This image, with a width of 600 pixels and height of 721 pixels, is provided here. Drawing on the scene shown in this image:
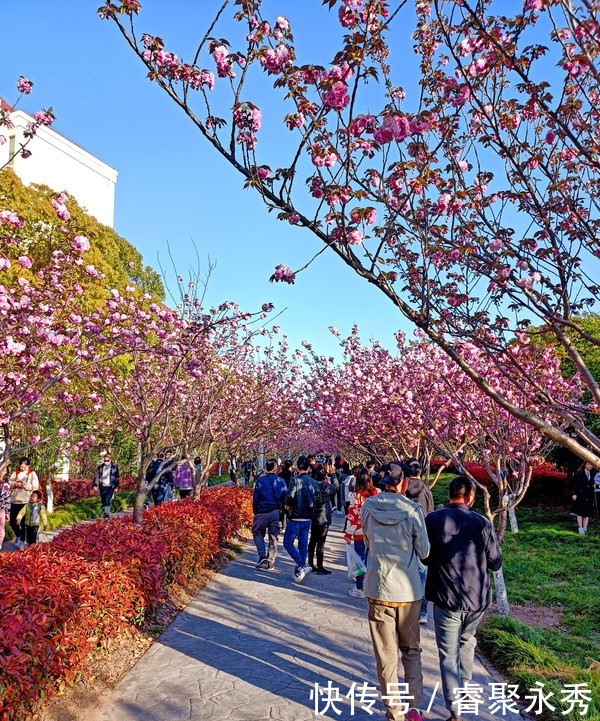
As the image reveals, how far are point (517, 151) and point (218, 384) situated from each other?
9619 mm

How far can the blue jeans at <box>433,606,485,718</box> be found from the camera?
451 centimetres

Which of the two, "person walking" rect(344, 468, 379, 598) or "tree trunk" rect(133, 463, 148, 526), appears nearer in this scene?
"person walking" rect(344, 468, 379, 598)

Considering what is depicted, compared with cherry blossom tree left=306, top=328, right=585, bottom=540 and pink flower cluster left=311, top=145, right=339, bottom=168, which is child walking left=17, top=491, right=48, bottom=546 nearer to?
cherry blossom tree left=306, top=328, right=585, bottom=540

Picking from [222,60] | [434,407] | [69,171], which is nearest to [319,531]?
[434,407]

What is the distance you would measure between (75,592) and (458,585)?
3036 millimetres

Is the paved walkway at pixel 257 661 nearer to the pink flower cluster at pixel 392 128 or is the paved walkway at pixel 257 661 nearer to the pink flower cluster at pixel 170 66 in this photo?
the pink flower cluster at pixel 392 128

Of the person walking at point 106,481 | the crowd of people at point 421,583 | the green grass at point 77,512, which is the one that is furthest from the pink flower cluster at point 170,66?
the person walking at point 106,481

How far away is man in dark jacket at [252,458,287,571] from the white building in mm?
18822

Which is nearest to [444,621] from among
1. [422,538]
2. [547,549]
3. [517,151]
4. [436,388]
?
[422,538]

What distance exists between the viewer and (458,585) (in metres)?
4.50

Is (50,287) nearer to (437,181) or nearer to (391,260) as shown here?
(391,260)

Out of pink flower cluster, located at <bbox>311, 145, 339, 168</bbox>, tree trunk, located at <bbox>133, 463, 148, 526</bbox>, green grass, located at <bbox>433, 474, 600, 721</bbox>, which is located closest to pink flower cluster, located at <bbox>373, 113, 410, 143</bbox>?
pink flower cluster, located at <bbox>311, 145, 339, 168</bbox>

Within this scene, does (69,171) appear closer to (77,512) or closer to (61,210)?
(77,512)

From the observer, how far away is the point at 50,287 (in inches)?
280
